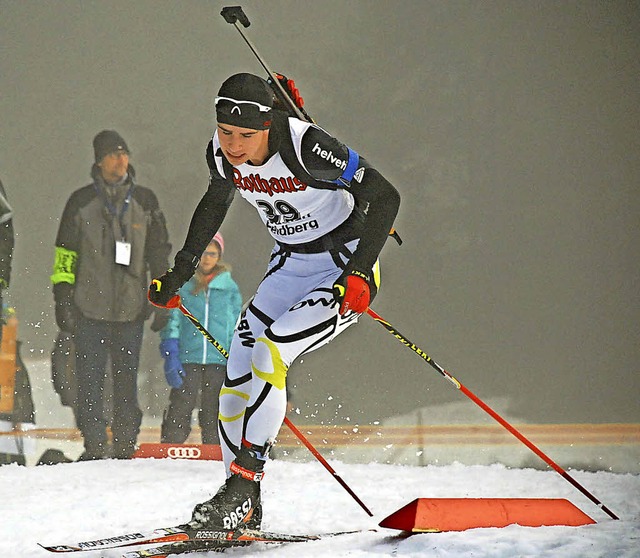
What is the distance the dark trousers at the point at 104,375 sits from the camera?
16.5 ft

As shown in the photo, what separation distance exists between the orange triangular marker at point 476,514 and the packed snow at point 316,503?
66 mm

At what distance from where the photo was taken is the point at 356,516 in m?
3.30

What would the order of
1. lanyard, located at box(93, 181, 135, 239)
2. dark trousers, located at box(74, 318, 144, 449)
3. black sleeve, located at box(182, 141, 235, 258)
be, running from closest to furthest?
black sleeve, located at box(182, 141, 235, 258), dark trousers, located at box(74, 318, 144, 449), lanyard, located at box(93, 181, 135, 239)

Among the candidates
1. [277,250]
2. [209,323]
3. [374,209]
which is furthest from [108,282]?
[374,209]

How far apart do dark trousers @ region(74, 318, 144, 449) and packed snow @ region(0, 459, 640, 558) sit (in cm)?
38

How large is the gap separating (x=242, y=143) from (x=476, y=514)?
51.6 inches

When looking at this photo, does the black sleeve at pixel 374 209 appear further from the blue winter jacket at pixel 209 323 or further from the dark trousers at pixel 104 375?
the dark trousers at pixel 104 375

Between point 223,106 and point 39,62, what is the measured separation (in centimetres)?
316

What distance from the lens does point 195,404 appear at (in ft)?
17.1

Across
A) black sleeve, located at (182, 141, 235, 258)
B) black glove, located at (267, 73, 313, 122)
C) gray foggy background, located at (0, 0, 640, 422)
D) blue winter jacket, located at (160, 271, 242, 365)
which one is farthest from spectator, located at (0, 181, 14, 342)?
black glove, located at (267, 73, 313, 122)

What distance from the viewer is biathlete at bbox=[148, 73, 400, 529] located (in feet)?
8.06

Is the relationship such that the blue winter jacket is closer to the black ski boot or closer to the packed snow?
the packed snow

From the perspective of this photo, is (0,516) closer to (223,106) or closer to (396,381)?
(223,106)

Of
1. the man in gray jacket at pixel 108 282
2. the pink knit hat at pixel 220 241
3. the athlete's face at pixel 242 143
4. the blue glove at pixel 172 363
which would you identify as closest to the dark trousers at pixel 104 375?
the man in gray jacket at pixel 108 282
